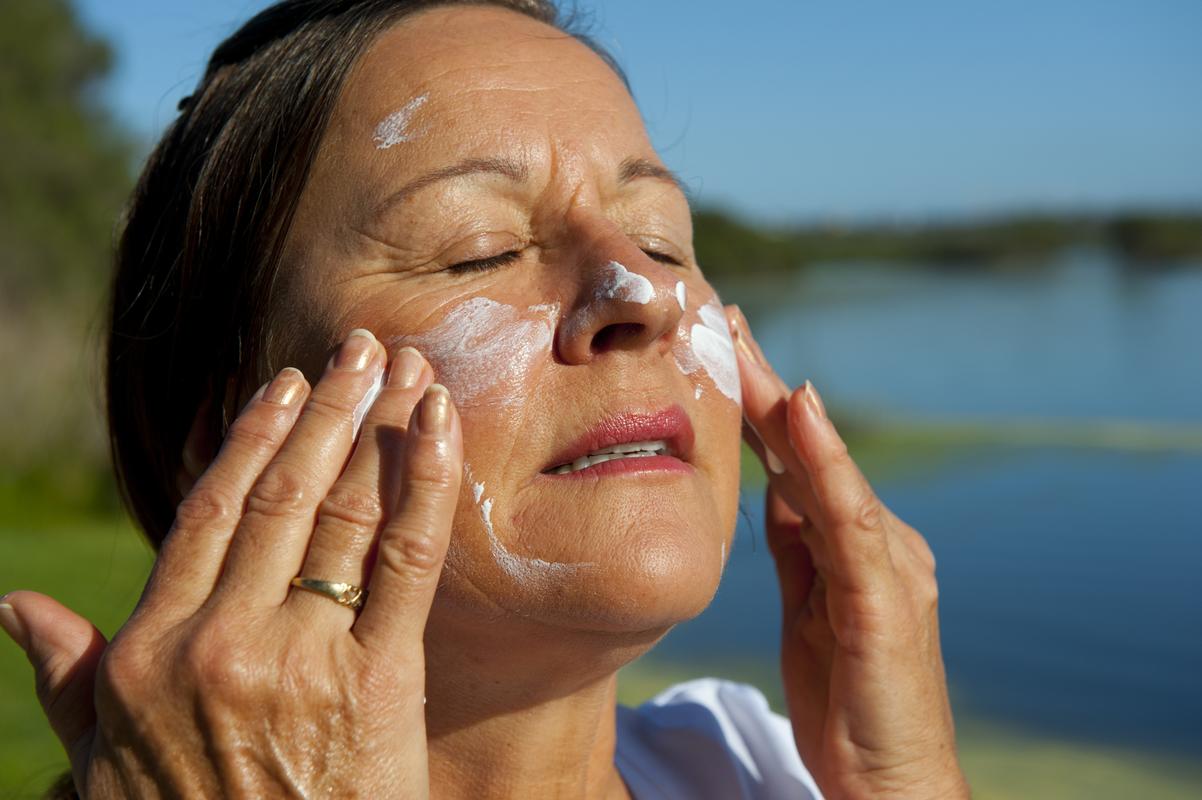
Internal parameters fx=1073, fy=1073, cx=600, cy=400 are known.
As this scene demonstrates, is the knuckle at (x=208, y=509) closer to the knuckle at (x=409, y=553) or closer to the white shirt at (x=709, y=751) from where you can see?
the knuckle at (x=409, y=553)

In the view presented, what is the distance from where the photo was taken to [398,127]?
1.67 meters

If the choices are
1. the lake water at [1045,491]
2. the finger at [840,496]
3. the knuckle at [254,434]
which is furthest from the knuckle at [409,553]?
the lake water at [1045,491]

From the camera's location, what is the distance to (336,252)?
1657 mm

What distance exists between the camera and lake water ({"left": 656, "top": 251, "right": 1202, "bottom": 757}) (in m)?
5.61

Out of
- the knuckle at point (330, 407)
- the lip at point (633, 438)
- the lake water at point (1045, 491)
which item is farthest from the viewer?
the lake water at point (1045, 491)

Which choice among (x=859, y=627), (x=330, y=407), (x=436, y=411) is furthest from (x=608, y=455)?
(x=859, y=627)

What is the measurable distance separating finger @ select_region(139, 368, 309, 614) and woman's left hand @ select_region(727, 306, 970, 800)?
92 centimetres

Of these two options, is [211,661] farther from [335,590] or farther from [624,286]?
[624,286]

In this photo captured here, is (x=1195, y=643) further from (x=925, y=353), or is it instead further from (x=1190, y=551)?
(x=925, y=353)

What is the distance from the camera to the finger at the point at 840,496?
1.95 meters

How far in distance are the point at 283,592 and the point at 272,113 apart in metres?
0.88

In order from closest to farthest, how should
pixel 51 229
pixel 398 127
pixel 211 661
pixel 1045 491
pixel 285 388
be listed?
pixel 211 661 < pixel 285 388 < pixel 398 127 < pixel 1045 491 < pixel 51 229

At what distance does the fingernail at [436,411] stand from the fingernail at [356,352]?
140mm

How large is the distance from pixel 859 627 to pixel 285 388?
43.7 inches
